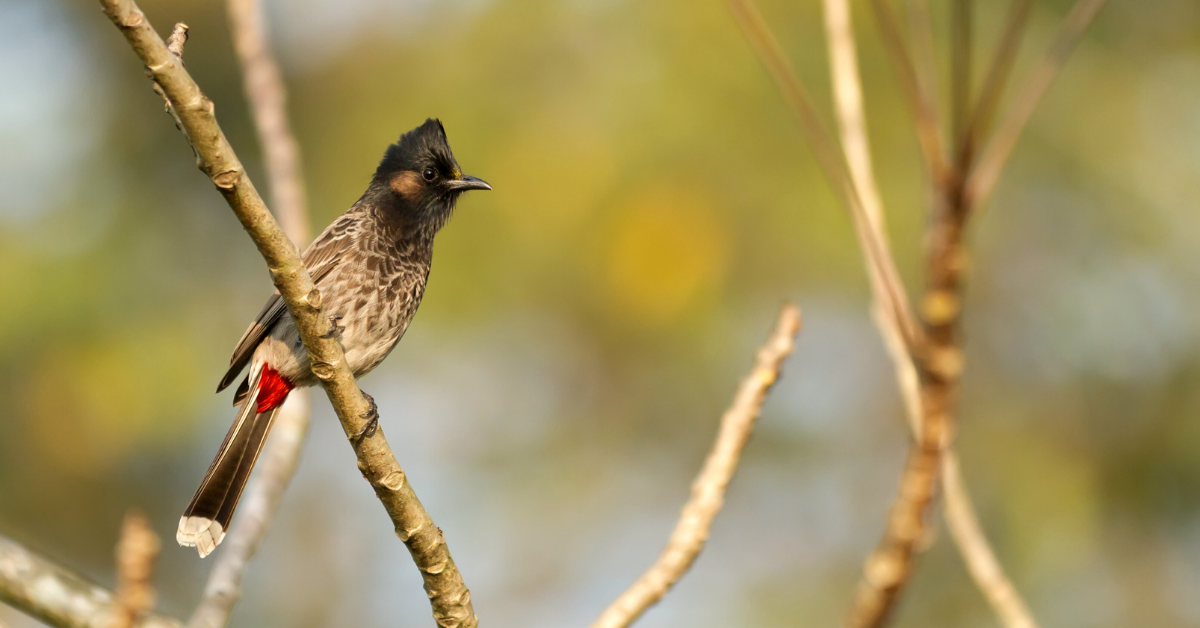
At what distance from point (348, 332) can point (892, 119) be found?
604 cm

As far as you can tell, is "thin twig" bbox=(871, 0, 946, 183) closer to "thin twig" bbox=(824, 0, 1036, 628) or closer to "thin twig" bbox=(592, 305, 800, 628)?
"thin twig" bbox=(824, 0, 1036, 628)

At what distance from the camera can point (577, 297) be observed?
31.1 ft

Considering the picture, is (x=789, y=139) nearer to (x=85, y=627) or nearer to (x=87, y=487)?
(x=87, y=487)

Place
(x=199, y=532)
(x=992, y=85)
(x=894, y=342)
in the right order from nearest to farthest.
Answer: (x=992, y=85) < (x=894, y=342) < (x=199, y=532)

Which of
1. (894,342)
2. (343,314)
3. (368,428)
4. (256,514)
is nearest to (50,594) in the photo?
(368,428)

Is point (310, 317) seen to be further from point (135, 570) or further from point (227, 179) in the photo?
point (135, 570)

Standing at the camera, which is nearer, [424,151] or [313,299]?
[313,299]

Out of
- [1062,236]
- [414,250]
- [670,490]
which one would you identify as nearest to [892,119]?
[1062,236]

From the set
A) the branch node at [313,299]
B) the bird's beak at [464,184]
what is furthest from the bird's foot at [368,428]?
the bird's beak at [464,184]

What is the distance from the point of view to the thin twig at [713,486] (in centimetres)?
242

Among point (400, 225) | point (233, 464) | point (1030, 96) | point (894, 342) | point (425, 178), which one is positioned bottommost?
point (894, 342)

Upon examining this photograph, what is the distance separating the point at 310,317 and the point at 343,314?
141cm

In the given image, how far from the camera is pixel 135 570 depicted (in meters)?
1.23

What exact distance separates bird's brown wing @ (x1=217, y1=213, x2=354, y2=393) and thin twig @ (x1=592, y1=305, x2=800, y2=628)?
5.07 feet
